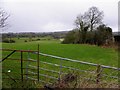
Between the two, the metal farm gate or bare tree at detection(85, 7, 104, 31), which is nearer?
the metal farm gate

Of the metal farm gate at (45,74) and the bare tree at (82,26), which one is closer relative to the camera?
the metal farm gate at (45,74)

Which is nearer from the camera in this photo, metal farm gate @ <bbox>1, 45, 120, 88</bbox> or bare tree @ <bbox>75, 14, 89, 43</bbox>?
metal farm gate @ <bbox>1, 45, 120, 88</bbox>

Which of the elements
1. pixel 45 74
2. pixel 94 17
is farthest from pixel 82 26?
pixel 45 74

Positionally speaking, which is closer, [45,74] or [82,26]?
[45,74]

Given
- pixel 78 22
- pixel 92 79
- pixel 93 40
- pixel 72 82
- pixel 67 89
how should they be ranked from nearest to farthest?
1. pixel 67 89
2. pixel 72 82
3. pixel 92 79
4. pixel 93 40
5. pixel 78 22

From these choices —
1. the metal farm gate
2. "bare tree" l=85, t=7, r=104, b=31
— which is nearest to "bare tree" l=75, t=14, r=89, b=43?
"bare tree" l=85, t=7, r=104, b=31

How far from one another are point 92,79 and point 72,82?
90 cm

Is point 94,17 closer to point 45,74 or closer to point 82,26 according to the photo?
point 82,26

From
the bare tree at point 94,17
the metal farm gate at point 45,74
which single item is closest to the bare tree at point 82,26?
the bare tree at point 94,17

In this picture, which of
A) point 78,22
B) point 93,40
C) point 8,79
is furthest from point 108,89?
point 78,22

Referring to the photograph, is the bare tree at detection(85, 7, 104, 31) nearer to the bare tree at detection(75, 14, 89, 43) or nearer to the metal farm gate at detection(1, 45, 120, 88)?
the bare tree at detection(75, 14, 89, 43)

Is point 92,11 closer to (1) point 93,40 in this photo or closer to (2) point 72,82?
(1) point 93,40

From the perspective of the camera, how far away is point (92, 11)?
61.4 m

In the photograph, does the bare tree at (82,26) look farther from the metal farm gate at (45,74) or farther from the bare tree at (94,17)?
the metal farm gate at (45,74)
